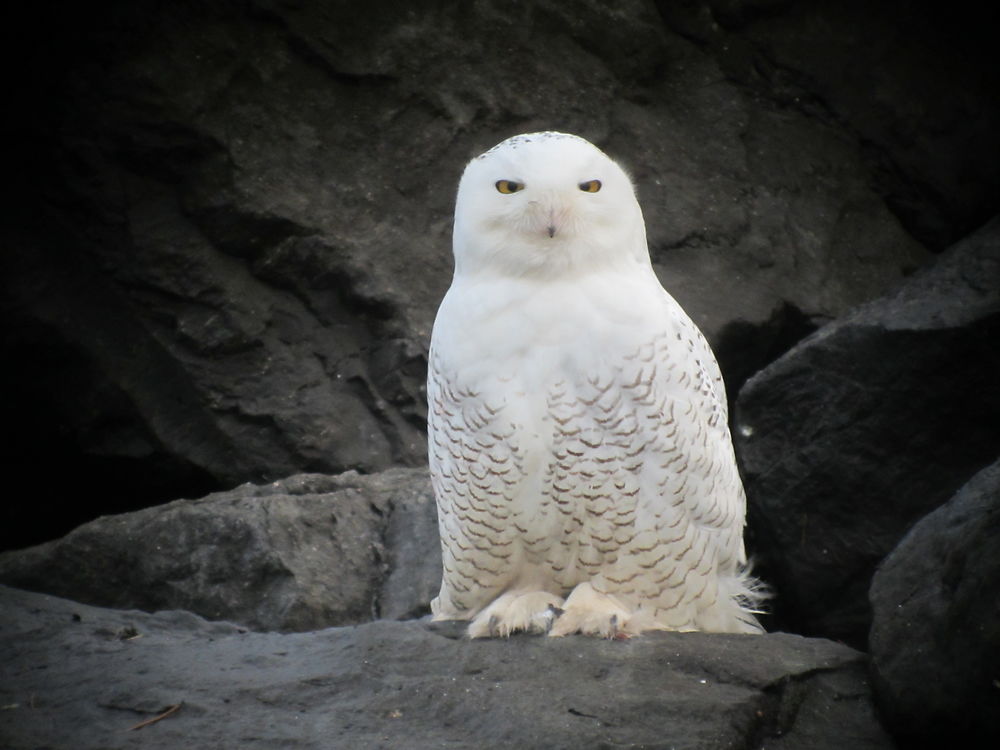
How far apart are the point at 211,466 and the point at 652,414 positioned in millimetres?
2404

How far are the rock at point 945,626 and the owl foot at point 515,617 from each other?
81 cm

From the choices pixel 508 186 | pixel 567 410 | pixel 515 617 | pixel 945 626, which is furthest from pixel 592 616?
pixel 508 186

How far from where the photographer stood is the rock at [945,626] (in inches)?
95.7

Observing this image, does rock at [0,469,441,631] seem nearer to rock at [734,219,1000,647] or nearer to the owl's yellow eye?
rock at [734,219,1000,647]

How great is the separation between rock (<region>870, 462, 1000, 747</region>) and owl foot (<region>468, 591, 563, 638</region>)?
81cm

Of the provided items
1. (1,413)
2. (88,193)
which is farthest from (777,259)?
(1,413)

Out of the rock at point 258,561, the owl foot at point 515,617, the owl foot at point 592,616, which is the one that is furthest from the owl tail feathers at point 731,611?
the rock at point 258,561

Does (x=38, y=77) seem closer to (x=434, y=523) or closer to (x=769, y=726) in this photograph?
(x=434, y=523)

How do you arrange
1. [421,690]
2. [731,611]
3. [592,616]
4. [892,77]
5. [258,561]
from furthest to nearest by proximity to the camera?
[892,77]
[258,561]
[731,611]
[592,616]
[421,690]

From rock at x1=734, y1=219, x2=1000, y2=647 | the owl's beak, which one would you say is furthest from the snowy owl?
→ rock at x1=734, y1=219, x2=1000, y2=647

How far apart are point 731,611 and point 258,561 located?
1.45m

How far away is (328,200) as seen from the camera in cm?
506

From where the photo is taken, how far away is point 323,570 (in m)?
4.02

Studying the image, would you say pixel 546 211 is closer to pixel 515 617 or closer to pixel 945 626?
pixel 515 617
